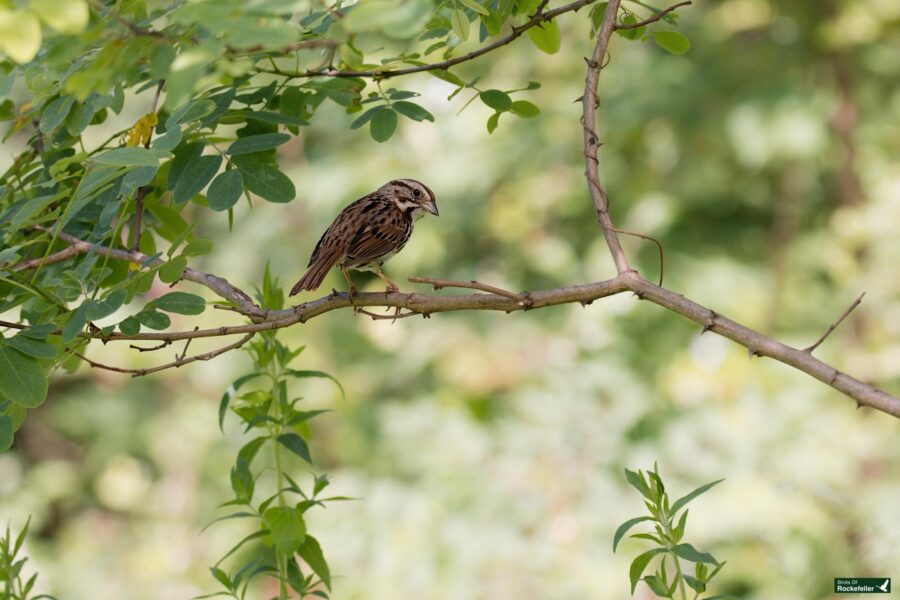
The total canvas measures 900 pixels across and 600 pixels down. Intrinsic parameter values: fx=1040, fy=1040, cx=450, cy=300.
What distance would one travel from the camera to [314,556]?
2645 millimetres

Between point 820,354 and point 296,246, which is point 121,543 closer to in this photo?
point 296,246

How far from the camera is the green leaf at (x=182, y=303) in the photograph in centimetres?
231

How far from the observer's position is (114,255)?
2.47 metres

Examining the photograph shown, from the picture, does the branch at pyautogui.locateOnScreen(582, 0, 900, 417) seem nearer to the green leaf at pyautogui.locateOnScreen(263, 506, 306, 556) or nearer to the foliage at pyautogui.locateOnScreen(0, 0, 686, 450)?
the foliage at pyautogui.locateOnScreen(0, 0, 686, 450)

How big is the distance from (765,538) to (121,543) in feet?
18.9

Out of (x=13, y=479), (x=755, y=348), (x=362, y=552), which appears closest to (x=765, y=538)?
(x=362, y=552)

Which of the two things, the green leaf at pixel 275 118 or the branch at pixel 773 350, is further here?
the green leaf at pixel 275 118

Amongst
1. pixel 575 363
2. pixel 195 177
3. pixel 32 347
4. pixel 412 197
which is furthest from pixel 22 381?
pixel 575 363

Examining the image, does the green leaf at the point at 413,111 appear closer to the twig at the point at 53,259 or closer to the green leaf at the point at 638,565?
the twig at the point at 53,259

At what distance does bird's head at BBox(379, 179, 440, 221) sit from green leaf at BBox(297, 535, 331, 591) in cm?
151

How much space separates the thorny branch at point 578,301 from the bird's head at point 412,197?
127cm

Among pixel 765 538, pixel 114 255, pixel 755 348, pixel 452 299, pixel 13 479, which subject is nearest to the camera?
pixel 755 348

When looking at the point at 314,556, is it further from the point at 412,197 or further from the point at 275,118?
the point at 412,197

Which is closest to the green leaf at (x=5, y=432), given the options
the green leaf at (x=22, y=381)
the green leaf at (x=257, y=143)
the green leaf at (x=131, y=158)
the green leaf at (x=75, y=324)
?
the green leaf at (x=22, y=381)
